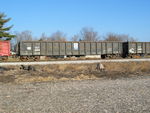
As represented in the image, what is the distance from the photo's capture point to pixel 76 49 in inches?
1415

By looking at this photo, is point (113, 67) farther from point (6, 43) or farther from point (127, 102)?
point (6, 43)

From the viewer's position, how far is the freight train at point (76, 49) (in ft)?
109

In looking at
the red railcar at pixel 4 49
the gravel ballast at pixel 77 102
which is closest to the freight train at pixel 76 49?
the red railcar at pixel 4 49

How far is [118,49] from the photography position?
38.5 m

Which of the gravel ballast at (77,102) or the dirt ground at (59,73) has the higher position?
the gravel ballast at (77,102)

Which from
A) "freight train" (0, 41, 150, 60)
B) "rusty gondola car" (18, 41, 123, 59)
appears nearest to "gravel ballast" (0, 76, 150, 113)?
"freight train" (0, 41, 150, 60)

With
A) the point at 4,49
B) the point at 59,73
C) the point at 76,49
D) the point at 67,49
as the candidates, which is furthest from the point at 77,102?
the point at 76,49

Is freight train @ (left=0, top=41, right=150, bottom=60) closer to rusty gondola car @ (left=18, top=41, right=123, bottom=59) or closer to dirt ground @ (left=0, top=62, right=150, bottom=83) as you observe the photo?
rusty gondola car @ (left=18, top=41, right=123, bottom=59)

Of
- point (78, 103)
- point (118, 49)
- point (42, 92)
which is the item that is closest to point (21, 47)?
point (118, 49)

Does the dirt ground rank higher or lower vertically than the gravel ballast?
lower

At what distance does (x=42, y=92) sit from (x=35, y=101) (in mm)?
Result: 1508

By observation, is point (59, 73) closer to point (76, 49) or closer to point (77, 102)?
point (77, 102)

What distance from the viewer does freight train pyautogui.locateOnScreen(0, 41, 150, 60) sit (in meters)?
33.3

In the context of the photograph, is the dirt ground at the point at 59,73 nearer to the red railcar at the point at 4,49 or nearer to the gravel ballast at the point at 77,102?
the gravel ballast at the point at 77,102
